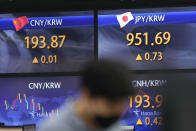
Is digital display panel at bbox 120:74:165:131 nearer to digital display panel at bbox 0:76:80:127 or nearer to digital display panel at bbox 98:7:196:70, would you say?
digital display panel at bbox 98:7:196:70

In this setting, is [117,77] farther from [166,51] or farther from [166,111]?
[166,51]

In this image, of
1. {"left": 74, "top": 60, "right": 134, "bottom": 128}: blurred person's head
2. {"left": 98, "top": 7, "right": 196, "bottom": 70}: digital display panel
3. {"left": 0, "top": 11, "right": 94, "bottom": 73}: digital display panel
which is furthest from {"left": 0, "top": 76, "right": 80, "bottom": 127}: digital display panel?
{"left": 74, "top": 60, "right": 134, "bottom": 128}: blurred person's head

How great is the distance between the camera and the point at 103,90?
1109mm

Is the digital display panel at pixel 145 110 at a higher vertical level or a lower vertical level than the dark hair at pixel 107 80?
lower

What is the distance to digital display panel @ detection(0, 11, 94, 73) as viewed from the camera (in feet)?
12.8

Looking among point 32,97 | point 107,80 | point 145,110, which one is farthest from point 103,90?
point 32,97

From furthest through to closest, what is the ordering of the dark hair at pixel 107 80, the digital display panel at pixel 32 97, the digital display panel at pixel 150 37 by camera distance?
the digital display panel at pixel 32 97
the digital display panel at pixel 150 37
the dark hair at pixel 107 80

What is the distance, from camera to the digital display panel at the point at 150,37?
375 cm

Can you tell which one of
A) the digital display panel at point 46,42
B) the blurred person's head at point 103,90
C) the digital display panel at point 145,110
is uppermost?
the digital display panel at point 46,42

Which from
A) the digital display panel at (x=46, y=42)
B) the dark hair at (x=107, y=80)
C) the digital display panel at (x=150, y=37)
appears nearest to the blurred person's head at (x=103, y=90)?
the dark hair at (x=107, y=80)

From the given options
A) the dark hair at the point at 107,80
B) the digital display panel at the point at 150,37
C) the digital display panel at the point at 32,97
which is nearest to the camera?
the dark hair at the point at 107,80

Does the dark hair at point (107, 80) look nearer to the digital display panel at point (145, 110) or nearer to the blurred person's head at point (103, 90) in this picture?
the blurred person's head at point (103, 90)

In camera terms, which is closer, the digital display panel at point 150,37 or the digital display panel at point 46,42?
the digital display panel at point 150,37

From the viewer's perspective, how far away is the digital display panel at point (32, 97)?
387 centimetres
